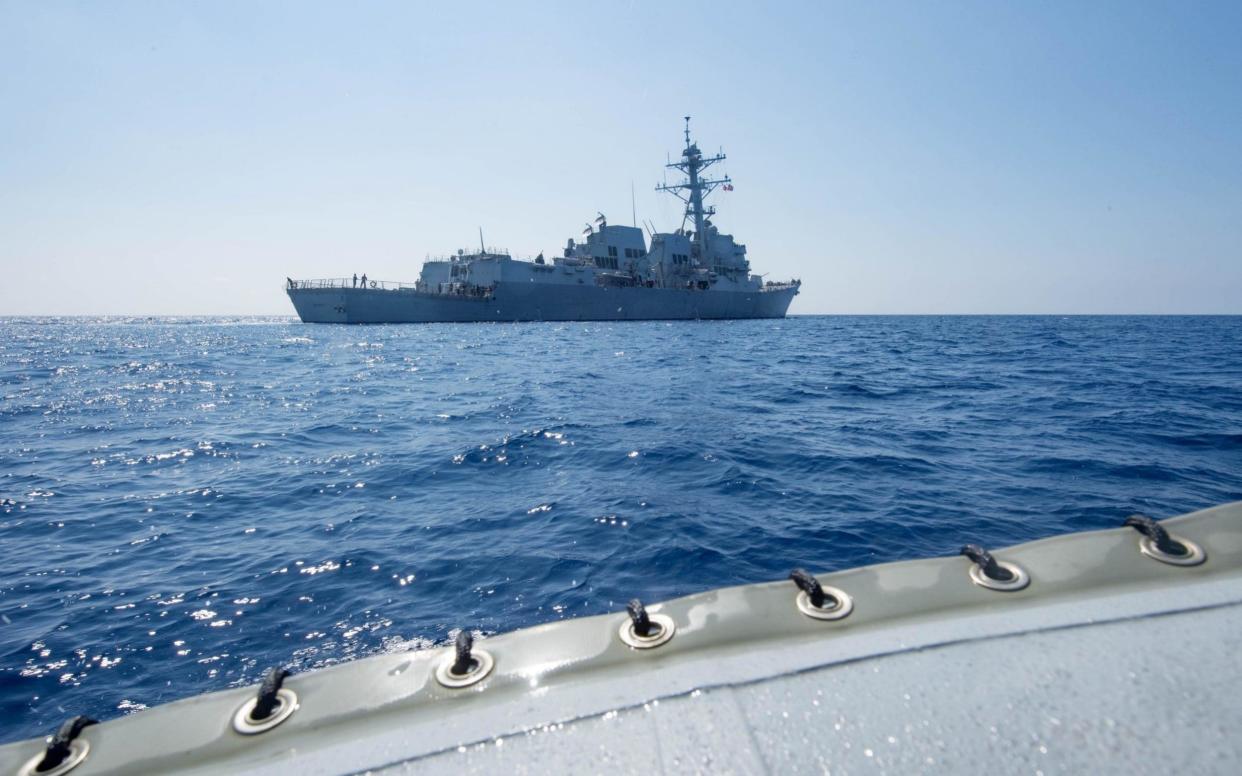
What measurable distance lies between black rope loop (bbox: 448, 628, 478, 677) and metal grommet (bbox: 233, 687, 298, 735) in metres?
0.37

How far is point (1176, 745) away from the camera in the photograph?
→ 981 mm

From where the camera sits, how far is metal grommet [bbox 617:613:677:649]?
1.44 m

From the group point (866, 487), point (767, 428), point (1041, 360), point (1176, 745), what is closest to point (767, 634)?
point (1176, 745)

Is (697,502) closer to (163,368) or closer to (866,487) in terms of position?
(866,487)

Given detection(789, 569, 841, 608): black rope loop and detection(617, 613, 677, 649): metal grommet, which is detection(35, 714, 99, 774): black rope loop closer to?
detection(617, 613, 677, 649): metal grommet

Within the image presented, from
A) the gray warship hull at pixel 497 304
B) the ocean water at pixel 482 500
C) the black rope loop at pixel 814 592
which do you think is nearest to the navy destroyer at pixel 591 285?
the gray warship hull at pixel 497 304

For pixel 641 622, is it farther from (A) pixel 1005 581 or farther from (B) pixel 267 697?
(A) pixel 1005 581

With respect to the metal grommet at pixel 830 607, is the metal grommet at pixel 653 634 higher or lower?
lower

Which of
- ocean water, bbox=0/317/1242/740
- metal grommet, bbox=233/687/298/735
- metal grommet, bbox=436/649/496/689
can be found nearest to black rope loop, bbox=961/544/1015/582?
metal grommet, bbox=436/649/496/689

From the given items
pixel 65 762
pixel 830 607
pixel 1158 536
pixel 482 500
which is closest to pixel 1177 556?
pixel 1158 536

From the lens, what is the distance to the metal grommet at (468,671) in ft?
4.42

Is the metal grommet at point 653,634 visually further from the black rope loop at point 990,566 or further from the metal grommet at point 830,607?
the black rope loop at point 990,566

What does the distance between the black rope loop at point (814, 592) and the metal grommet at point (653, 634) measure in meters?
0.39

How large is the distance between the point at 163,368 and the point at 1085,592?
2488 cm
